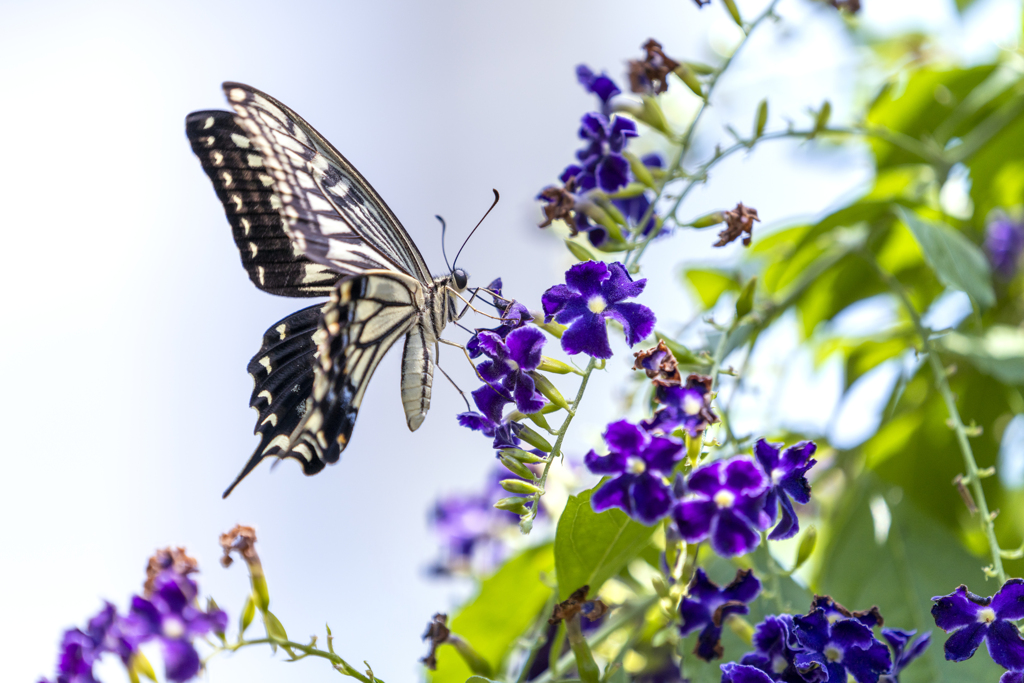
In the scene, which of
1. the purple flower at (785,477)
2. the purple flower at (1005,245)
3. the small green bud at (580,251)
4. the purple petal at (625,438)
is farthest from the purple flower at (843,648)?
the purple flower at (1005,245)

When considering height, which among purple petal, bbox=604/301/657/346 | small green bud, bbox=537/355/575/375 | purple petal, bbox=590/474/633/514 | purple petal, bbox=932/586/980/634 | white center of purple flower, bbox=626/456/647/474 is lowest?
purple petal, bbox=932/586/980/634

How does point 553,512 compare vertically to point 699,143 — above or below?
below

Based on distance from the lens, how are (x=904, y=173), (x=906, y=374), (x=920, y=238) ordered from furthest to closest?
(x=904, y=173)
(x=906, y=374)
(x=920, y=238)

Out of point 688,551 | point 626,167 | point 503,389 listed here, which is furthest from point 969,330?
point 503,389

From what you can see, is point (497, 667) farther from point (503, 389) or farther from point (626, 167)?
point (626, 167)

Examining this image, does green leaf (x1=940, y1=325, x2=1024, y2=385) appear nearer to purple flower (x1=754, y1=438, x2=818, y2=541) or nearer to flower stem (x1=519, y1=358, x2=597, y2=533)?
purple flower (x1=754, y1=438, x2=818, y2=541)

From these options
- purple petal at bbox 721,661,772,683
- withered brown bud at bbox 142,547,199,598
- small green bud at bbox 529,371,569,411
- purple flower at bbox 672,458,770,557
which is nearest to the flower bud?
small green bud at bbox 529,371,569,411
